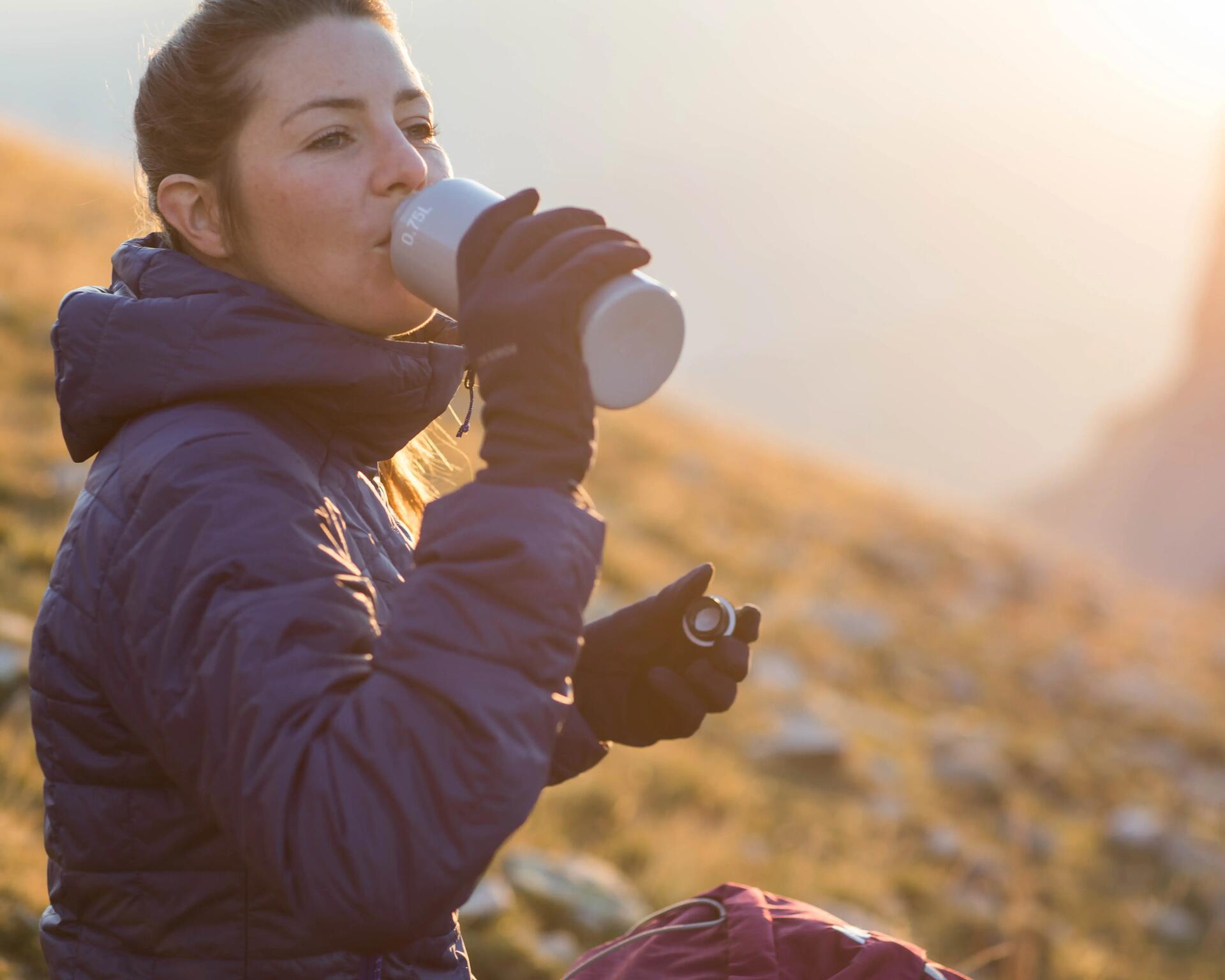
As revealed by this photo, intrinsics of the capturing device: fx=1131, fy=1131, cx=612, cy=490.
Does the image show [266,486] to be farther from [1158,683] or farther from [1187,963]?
[1158,683]

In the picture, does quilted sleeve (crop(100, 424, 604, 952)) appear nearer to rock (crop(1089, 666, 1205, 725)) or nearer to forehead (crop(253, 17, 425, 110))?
forehead (crop(253, 17, 425, 110))

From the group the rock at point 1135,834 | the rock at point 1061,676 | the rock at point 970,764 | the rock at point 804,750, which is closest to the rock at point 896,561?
the rock at point 1061,676

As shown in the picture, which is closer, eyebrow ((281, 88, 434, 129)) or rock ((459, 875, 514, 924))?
eyebrow ((281, 88, 434, 129))

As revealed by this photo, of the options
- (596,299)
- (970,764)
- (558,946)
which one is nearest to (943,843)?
(970,764)

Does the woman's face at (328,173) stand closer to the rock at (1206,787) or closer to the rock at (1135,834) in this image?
the rock at (1135,834)

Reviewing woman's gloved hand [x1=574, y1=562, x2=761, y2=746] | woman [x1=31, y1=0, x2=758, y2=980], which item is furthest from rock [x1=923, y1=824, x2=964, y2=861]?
woman [x1=31, y1=0, x2=758, y2=980]

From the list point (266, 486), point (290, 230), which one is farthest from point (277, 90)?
point (266, 486)

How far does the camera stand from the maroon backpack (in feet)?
6.29

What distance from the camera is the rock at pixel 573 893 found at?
14.6 ft

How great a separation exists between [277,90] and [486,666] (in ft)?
3.26

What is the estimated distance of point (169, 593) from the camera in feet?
4.53

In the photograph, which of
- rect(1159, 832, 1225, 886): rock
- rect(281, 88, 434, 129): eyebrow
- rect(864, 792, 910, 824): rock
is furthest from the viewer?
rect(1159, 832, 1225, 886): rock

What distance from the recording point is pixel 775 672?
8508mm

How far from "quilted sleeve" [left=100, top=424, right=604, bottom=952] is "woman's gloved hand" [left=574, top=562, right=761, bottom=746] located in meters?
0.64
